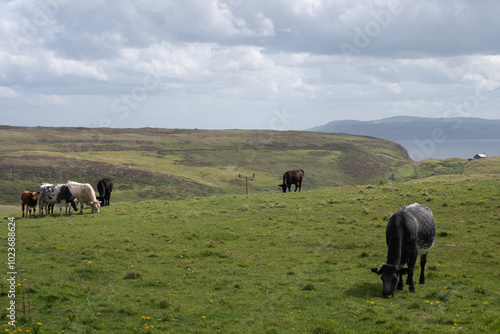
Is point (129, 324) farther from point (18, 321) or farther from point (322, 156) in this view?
point (322, 156)

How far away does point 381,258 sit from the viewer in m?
18.3

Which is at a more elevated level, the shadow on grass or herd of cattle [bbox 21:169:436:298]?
herd of cattle [bbox 21:169:436:298]

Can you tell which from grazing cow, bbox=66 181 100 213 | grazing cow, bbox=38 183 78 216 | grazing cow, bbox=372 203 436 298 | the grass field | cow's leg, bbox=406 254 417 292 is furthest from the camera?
grazing cow, bbox=66 181 100 213

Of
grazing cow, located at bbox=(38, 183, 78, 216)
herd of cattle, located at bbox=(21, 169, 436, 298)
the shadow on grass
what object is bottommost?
the shadow on grass

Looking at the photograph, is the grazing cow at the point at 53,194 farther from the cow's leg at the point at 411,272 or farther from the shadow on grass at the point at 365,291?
the cow's leg at the point at 411,272

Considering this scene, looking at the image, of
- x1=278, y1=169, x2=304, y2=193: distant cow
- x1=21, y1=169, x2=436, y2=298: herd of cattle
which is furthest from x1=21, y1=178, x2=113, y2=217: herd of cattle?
x1=21, y1=169, x2=436, y2=298: herd of cattle

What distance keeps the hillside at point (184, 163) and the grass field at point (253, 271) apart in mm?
37920

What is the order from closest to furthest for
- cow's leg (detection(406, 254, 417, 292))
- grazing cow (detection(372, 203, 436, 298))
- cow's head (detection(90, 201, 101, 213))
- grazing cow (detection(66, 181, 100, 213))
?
grazing cow (detection(372, 203, 436, 298)), cow's leg (detection(406, 254, 417, 292)), grazing cow (detection(66, 181, 100, 213)), cow's head (detection(90, 201, 101, 213))

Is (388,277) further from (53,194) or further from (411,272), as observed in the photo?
(53,194)

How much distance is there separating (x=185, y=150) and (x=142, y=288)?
104159 millimetres

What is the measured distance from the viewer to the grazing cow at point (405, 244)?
13367 mm

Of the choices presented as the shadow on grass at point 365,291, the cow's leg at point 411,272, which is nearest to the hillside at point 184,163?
the shadow on grass at point 365,291

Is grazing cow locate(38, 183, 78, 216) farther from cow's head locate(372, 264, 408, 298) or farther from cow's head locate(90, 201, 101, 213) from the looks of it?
cow's head locate(372, 264, 408, 298)

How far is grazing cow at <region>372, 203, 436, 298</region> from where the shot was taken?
13367mm
